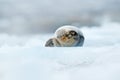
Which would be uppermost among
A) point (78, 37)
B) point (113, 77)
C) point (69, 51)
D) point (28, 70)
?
point (78, 37)

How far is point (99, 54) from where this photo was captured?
4996 millimetres

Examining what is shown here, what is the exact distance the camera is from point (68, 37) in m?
15.2

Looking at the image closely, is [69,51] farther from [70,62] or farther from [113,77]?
[113,77]

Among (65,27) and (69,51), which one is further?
(65,27)

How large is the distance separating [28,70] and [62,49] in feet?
3.20

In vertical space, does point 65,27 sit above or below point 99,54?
above

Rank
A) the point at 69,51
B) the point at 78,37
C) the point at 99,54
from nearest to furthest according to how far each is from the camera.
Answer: the point at 99,54, the point at 69,51, the point at 78,37

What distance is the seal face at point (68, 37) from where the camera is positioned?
48.6ft

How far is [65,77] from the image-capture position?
4.41m

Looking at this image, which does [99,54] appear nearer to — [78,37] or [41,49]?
[41,49]

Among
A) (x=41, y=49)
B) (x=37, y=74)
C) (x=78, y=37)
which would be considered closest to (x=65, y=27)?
(x=78, y=37)

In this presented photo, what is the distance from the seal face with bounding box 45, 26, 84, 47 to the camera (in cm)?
1483

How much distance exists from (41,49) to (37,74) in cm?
104

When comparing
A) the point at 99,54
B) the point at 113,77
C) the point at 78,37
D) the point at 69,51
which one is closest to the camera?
the point at 113,77
